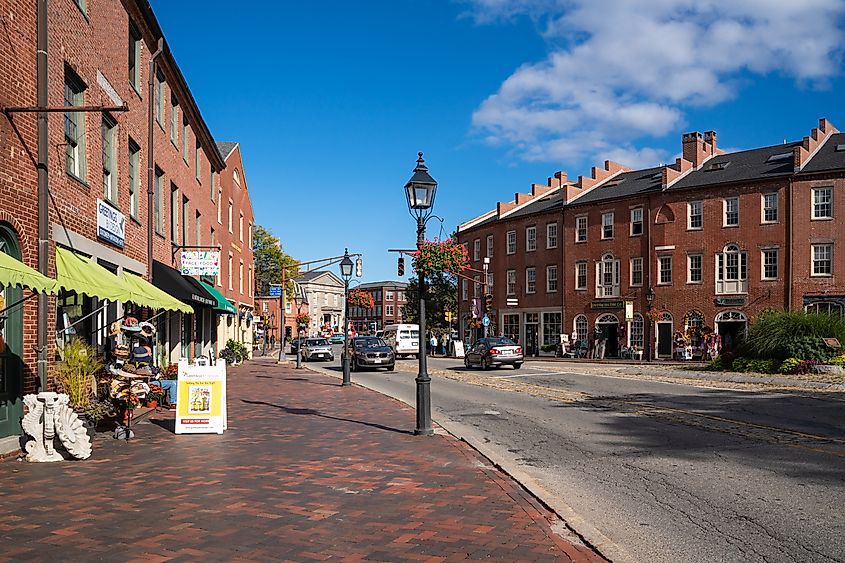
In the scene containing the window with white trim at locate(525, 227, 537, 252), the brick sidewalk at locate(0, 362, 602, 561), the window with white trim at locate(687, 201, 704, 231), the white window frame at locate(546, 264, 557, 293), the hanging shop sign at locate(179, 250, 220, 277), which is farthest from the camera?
the window with white trim at locate(525, 227, 537, 252)

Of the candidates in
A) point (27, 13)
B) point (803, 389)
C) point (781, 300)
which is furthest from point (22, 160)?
point (781, 300)

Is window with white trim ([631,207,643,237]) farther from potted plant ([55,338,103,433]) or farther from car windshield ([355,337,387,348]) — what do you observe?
potted plant ([55,338,103,433])

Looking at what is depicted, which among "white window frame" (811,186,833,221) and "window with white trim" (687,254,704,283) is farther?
"window with white trim" (687,254,704,283)

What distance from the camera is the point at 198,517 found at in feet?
21.7

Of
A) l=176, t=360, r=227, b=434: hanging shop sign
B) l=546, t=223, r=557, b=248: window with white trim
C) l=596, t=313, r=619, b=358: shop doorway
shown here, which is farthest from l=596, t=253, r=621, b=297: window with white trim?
l=176, t=360, r=227, b=434: hanging shop sign

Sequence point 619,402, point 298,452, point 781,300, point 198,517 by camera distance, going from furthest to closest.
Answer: point 781,300
point 619,402
point 298,452
point 198,517

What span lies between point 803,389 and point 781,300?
2257cm

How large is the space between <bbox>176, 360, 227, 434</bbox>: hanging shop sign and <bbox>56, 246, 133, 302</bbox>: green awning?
1.78 meters

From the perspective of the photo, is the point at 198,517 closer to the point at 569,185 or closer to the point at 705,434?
the point at 705,434

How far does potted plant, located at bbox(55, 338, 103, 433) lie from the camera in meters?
11.3

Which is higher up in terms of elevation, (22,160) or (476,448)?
(22,160)

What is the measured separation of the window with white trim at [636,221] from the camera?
4759cm

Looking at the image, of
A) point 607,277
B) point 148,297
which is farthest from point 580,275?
point 148,297

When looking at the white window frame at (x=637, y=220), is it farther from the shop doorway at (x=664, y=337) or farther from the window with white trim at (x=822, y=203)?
the window with white trim at (x=822, y=203)
